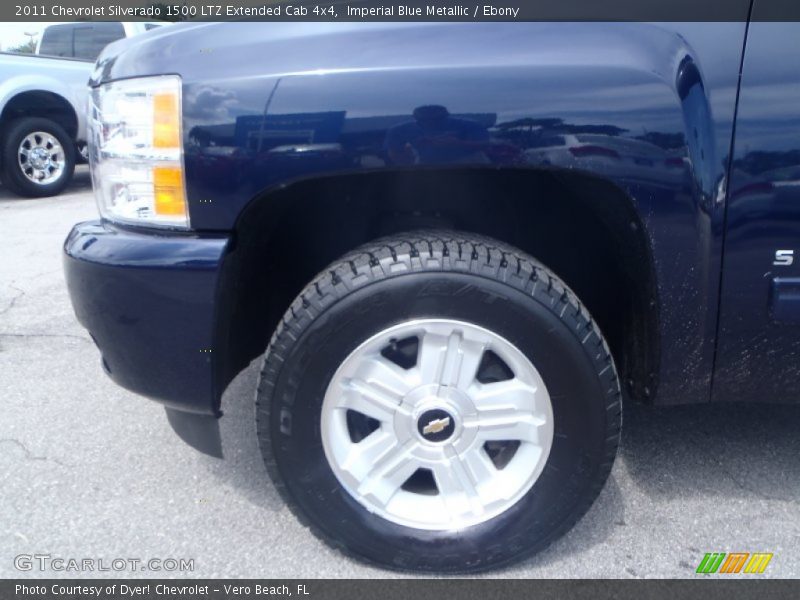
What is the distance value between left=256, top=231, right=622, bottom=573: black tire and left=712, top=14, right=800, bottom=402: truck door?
0.35 m

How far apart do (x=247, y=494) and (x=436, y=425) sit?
2.56 feet

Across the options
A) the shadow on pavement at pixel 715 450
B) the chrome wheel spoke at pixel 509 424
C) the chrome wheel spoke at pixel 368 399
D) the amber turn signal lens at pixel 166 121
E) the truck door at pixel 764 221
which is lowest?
the shadow on pavement at pixel 715 450

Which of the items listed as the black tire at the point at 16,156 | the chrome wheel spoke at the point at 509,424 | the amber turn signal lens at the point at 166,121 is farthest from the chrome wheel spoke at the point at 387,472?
the black tire at the point at 16,156

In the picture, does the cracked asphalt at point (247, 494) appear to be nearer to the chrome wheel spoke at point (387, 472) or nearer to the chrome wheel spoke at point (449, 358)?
the chrome wheel spoke at point (387, 472)

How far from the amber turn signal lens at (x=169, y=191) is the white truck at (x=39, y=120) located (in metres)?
6.45

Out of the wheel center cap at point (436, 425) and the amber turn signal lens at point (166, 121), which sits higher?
the amber turn signal lens at point (166, 121)

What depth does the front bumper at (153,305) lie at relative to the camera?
5.74 ft

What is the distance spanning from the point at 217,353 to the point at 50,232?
15.5 feet

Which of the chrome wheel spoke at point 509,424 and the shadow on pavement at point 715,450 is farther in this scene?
the shadow on pavement at point 715,450

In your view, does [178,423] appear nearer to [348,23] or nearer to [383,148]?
[383,148]

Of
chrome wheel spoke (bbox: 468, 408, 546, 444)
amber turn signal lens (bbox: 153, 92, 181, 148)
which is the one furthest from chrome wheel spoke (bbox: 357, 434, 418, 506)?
amber turn signal lens (bbox: 153, 92, 181, 148)

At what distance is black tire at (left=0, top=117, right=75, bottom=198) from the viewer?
23.4 ft

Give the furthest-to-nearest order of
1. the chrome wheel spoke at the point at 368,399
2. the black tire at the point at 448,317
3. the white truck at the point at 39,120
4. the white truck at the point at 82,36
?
1. the white truck at the point at 82,36
2. the white truck at the point at 39,120
3. the chrome wheel spoke at the point at 368,399
4. the black tire at the point at 448,317

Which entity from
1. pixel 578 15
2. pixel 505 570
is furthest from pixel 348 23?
pixel 505 570
